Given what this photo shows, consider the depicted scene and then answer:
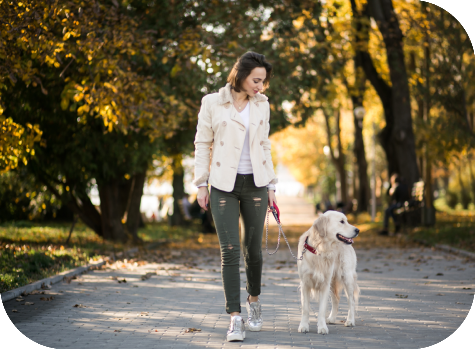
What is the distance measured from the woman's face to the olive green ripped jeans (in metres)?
0.74

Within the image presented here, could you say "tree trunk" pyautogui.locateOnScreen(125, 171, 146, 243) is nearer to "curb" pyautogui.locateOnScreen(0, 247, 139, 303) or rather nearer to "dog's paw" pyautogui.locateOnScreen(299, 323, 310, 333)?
"curb" pyautogui.locateOnScreen(0, 247, 139, 303)

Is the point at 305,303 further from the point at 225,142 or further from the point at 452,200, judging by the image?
the point at 452,200

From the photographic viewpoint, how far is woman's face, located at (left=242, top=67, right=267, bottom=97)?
5309 mm

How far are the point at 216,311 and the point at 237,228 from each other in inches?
75.5

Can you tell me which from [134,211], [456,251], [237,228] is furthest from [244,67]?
[134,211]

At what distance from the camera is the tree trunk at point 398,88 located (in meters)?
19.0

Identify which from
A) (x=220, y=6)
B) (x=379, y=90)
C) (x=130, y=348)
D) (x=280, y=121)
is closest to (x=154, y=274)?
(x=130, y=348)

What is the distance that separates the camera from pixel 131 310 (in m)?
6.99

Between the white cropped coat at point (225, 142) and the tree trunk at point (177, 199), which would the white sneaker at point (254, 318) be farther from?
the tree trunk at point (177, 199)

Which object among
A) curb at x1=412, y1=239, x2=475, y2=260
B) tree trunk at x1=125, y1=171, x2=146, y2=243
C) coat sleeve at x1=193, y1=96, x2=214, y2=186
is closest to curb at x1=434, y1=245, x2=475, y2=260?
curb at x1=412, y1=239, x2=475, y2=260

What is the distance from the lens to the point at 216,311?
6.89m

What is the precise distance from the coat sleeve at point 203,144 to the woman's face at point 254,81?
377mm

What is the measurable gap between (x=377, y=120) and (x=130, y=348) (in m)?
34.4

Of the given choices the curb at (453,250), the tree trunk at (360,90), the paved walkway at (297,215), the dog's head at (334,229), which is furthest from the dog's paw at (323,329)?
the paved walkway at (297,215)
